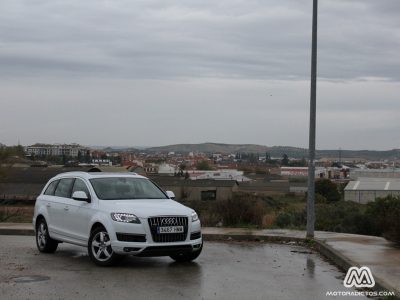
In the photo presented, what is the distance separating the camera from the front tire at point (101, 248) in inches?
416

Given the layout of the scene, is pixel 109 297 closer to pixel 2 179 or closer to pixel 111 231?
pixel 111 231

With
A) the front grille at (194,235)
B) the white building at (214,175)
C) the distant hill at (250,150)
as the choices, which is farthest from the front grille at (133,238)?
the distant hill at (250,150)

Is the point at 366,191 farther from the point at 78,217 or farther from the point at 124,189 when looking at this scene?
the point at 78,217

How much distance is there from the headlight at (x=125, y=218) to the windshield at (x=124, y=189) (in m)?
0.84

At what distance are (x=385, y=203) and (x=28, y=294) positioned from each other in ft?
32.1

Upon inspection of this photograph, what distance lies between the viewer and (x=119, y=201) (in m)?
11.1

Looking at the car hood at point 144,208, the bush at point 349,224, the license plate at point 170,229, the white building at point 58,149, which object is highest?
the white building at point 58,149

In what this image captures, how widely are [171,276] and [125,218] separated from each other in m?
1.28

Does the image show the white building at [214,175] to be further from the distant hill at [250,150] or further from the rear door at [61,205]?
the rear door at [61,205]

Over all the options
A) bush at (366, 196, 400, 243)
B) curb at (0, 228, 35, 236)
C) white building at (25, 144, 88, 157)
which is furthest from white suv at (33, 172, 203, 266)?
white building at (25, 144, 88, 157)

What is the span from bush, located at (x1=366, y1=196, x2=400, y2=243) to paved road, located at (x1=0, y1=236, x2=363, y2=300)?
1732mm

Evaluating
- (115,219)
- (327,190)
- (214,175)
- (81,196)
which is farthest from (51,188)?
(214,175)

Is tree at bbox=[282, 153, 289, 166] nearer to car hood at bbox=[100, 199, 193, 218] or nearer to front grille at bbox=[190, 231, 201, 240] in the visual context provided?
front grille at bbox=[190, 231, 201, 240]

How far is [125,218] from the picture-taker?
34.4 feet
